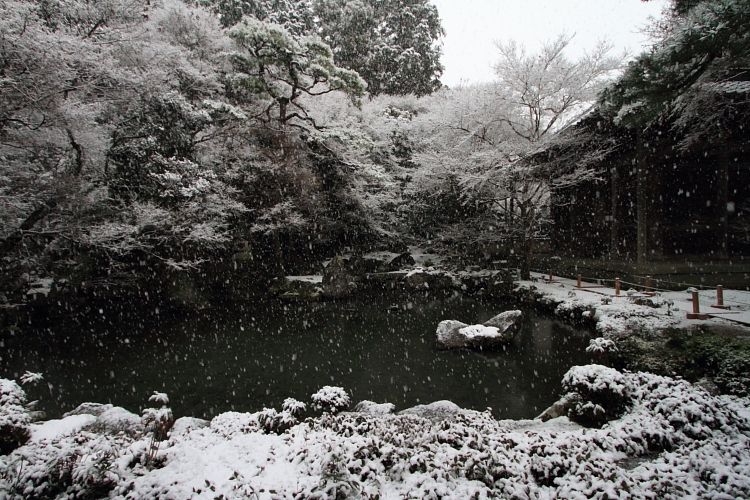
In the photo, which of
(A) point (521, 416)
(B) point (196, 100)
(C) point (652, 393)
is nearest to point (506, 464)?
(C) point (652, 393)

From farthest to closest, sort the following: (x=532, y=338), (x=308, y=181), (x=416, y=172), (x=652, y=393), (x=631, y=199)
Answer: (x=416, y=172), (x=308, y=181), (x=631, y=199), (x=532, y=338), (x=652, y=393)

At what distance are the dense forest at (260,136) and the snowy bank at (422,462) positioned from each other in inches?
182

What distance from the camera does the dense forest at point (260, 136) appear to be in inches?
283

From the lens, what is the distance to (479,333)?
30.2 ft

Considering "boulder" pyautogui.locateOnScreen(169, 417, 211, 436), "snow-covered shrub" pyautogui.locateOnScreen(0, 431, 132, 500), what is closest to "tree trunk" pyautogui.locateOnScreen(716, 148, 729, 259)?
"boulder" pyautogui.locateOnScreen(169, 417, 211, 436)

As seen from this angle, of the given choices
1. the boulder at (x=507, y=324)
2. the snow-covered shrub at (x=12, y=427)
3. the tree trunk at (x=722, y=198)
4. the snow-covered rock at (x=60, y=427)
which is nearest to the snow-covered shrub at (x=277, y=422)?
the snow-covered rock at (x=60, y=427)

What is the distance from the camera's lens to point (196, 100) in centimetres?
1413

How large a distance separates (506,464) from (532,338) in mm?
7226

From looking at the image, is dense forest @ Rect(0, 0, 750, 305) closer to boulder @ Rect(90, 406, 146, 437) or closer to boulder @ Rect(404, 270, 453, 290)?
boulder @ Rect(404, 270, 453, 290)

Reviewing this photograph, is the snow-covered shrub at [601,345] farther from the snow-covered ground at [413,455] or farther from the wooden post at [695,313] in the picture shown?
the wooden post at [695,313]

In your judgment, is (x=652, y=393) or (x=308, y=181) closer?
(x=652, y=393)

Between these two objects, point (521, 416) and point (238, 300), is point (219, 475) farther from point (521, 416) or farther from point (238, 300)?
point (238, 300)

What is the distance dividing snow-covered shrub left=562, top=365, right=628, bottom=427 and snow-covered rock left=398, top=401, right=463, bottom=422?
1488mm

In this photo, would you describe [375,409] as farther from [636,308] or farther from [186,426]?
[636,308]
